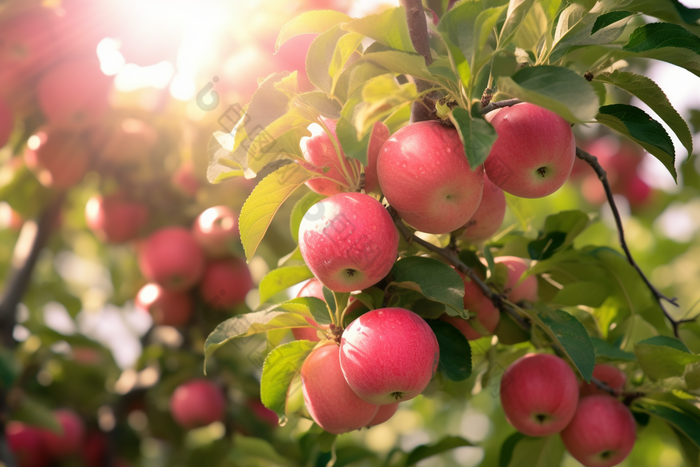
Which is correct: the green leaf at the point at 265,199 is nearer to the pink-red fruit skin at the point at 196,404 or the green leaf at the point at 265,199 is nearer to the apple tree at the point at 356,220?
the apple tree at the point at 356,220

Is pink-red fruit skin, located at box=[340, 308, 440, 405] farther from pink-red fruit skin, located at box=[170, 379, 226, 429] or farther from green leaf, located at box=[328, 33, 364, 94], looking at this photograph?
pink-red fruit skin, located at box=[170, 379, 226, 429]

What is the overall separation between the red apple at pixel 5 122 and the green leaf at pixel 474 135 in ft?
5.14

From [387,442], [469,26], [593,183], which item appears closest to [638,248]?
[593,183]

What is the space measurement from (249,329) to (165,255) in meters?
1.22

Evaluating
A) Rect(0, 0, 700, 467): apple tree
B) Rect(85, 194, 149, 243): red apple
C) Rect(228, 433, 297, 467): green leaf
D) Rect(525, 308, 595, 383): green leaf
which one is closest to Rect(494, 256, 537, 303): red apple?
Rect(0, 0, 700, 467): apple tree

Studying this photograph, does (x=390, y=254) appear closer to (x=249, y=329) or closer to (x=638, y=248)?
(x=249, y=329)

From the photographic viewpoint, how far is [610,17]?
836mm

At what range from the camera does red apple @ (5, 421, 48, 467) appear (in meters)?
2.08

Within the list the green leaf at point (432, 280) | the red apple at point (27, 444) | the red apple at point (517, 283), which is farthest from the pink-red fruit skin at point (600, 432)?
the red apple at point (27, 444)

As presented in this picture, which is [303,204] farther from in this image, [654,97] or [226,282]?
[226,282]

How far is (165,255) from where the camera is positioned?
2.00 metres

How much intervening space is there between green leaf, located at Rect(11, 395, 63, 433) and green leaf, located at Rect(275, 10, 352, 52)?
152 centimetres

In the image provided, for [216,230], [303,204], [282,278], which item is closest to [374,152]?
[303,204]

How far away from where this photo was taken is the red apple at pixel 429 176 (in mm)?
777
